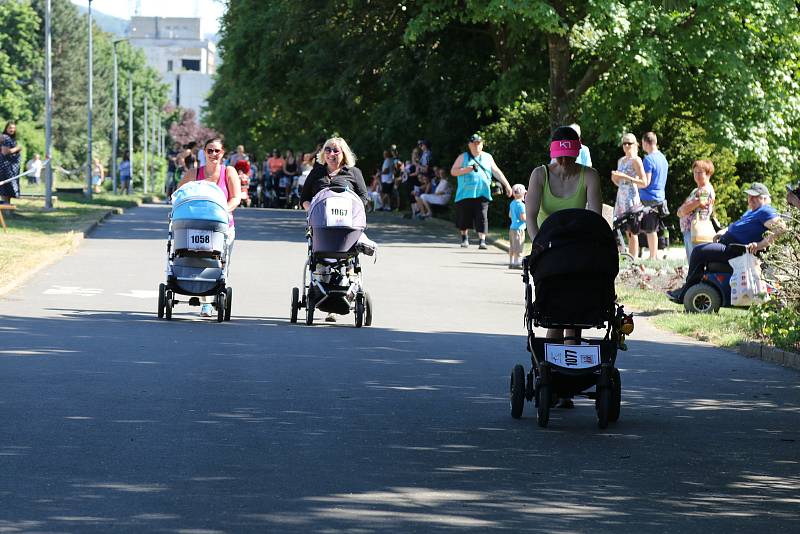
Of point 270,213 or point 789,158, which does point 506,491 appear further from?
point 270,213

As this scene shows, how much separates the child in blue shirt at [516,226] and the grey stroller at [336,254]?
7753 millimetres

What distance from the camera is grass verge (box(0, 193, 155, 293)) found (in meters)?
20.7

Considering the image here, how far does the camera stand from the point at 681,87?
1230 inches

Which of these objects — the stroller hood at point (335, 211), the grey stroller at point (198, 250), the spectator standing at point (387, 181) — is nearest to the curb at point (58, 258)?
the grey stroller at point (198, 250)

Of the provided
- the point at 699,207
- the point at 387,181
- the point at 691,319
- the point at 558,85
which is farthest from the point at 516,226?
the point at 387,181

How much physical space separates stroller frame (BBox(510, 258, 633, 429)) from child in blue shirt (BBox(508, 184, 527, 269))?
13055mm

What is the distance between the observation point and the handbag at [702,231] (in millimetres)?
18750

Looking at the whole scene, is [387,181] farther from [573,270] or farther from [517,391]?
[573,270]

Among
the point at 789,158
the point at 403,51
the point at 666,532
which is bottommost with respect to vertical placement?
the point at 666,532

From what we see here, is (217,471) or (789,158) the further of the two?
(789,158)

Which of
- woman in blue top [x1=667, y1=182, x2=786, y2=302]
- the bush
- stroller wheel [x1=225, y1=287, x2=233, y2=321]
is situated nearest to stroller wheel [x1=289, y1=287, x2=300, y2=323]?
stroller wheel [x1=225, y1=287, x2=233, y2=321]

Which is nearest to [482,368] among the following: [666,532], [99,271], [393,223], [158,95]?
[666,532]

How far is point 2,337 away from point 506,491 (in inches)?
279

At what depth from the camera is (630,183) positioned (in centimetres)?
2383
